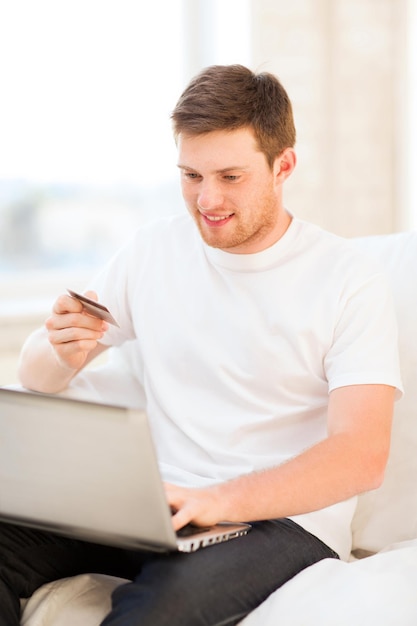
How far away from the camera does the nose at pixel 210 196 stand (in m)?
1.64

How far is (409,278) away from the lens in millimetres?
1827

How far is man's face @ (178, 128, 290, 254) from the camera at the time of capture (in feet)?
5.37

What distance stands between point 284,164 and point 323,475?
648 mm

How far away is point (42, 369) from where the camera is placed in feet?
5.86

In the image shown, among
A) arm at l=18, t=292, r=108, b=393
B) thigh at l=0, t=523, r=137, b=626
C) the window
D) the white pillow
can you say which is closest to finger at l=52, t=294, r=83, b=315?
arm at l=18, t=292, r=108, b=393

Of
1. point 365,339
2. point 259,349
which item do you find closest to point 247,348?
point 259,349

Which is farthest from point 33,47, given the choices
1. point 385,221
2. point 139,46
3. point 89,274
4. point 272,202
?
point 272,202

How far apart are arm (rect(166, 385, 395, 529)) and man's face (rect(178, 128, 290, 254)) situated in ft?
1.20

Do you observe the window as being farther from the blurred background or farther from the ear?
the ear

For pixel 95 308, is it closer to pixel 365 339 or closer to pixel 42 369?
pixel 42 369

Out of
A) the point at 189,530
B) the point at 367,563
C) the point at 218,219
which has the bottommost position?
the point at 367,563

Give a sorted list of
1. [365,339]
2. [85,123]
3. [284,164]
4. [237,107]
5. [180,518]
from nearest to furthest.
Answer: [180,518] < [365,339] < [237,107] < [284,164] < [85,123]

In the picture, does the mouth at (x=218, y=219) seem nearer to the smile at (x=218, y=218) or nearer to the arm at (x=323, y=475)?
the smile at (x=218, y=218)

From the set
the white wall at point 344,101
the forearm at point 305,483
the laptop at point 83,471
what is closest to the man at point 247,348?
the forearm at point 305,483
